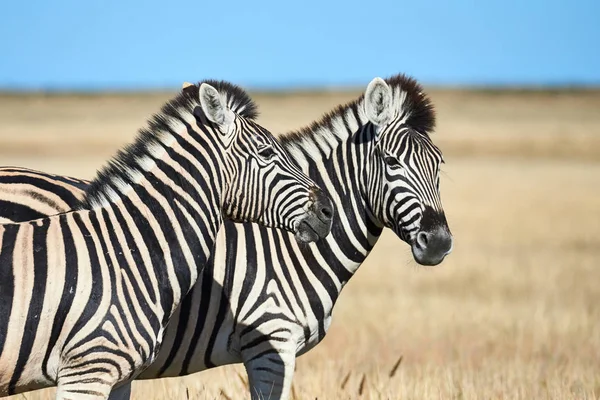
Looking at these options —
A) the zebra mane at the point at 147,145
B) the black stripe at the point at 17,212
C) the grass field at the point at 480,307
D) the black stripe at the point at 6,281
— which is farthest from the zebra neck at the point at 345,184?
the black stripe at the point at 6,281

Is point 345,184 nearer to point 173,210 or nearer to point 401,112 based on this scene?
point 401,112

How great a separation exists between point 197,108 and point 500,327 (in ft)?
26.6

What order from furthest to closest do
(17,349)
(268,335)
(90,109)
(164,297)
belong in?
(90,109) < (268,335) < (164,297) < (17,349)

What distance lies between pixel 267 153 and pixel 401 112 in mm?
1558

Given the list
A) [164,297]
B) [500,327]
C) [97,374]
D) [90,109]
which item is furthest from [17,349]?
[90,109]

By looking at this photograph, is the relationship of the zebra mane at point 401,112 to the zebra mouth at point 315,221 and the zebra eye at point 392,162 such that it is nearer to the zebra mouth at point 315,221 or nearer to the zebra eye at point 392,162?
the zebra eye at point 392,162

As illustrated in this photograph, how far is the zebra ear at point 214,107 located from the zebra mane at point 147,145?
193 mm

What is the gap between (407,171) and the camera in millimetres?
6500

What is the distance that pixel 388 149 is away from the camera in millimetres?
6633

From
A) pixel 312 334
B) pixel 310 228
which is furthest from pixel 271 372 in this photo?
pixel 310 228

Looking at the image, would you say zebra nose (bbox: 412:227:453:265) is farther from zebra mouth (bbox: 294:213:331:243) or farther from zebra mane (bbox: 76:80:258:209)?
zebra mane (bbox: 76:80:258:209)

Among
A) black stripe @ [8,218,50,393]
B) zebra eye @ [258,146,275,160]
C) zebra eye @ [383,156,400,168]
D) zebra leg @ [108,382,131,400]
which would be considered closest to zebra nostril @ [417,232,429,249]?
zebra eye @ [383,156,400,168]

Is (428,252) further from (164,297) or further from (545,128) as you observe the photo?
(545,128)

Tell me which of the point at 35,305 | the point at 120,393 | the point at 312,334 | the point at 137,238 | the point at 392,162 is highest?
the point at 392,162
